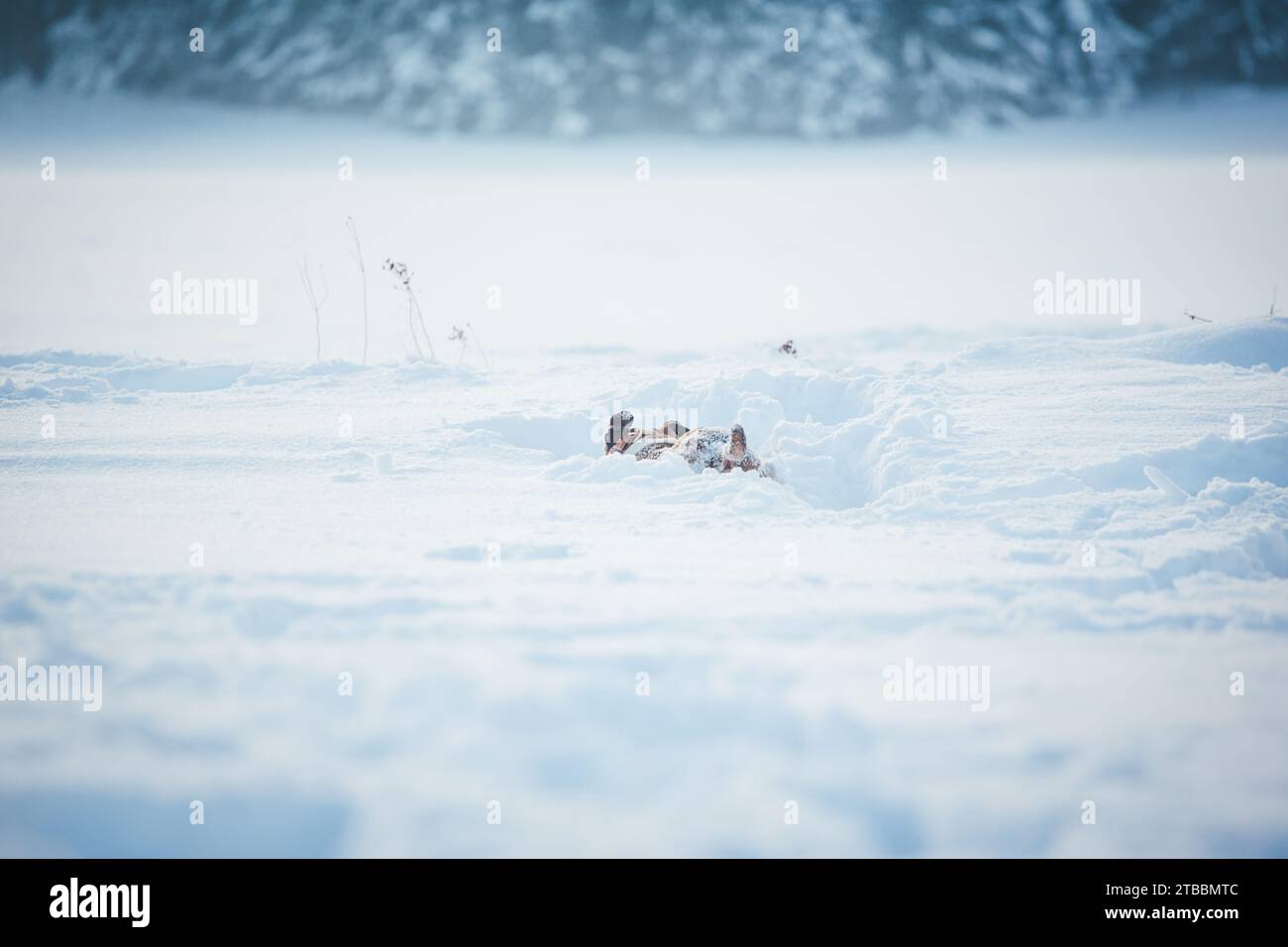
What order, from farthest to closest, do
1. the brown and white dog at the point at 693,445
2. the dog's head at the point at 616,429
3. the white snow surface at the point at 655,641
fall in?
1. the dog's head at the point at 616,429
2. the brown and white dog at the point at 693,445
3. the white snow surface at the point at 655,641

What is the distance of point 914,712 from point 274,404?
5341 millimetres

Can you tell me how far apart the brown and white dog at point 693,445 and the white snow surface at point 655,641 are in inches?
8.7

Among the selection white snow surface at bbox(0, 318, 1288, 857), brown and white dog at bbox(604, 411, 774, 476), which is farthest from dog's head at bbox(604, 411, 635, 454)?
white snow surface at bbox(0, 318, 1288, 857)

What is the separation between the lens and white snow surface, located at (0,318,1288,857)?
115 inches

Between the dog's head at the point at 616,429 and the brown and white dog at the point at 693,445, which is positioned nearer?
the brown and white dog at the point at 693,445

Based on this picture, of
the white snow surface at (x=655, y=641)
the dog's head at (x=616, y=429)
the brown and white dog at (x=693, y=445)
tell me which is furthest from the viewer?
the dog's head at (x=616, y=429)

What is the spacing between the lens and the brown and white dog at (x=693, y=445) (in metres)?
5.32

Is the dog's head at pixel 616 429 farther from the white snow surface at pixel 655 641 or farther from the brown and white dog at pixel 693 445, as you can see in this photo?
the white snow surface at pixel 655 641

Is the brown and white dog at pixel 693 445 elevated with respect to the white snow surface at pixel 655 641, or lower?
elevated

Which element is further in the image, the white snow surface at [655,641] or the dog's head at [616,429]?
the dog's head at [616,429]

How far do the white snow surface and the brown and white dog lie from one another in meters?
0.22

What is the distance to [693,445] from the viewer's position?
5.44 meters

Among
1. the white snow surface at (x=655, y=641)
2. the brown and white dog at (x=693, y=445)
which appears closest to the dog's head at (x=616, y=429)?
the brown and white dog at (x=693, y=445)

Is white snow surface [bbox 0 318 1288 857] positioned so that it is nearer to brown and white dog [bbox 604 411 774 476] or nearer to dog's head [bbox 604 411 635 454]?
brown and white dog [bbox 604 411 774 476]
